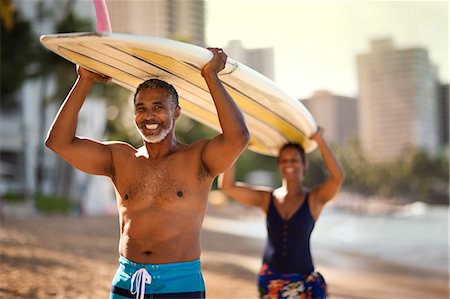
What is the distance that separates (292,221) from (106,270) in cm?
487

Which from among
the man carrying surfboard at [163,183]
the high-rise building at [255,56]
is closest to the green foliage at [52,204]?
the high-rise building at [255,56]

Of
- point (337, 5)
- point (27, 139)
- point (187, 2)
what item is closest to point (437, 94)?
point (337, 5)

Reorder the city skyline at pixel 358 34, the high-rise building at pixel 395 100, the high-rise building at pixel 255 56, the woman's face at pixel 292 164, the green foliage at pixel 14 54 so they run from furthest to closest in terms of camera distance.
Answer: the high-rise building at pixel 395 100, the city skyline at pixel 358 34, the green foliage at pixel 14 54, the high-rise building at pixel 255 56, the woman's face at pixel 292 164

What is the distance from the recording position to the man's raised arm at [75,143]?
2152mm

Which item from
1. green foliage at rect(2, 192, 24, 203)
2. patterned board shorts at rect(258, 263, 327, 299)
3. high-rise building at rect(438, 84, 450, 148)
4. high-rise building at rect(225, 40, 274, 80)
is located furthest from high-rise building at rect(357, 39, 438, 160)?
patterned board shorts at rect(258, 263, 327, 299)

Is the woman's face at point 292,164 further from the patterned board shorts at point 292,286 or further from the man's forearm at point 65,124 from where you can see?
the man's forearm at point 65,124

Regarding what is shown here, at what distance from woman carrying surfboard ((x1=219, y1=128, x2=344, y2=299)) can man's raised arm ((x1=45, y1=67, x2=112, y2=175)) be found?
4.53 feet

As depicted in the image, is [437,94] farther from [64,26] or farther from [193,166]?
[193,166]

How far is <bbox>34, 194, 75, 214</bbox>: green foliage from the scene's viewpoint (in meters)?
17.8

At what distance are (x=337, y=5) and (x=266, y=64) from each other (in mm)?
72255

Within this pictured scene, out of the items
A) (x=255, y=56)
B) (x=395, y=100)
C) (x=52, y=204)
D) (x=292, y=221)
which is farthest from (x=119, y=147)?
(x=395, y=100)

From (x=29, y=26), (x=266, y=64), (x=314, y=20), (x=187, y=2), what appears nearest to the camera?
(x=266, y=64)

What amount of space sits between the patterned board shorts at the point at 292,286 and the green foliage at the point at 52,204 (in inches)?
610

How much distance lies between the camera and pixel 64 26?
61.5ft
